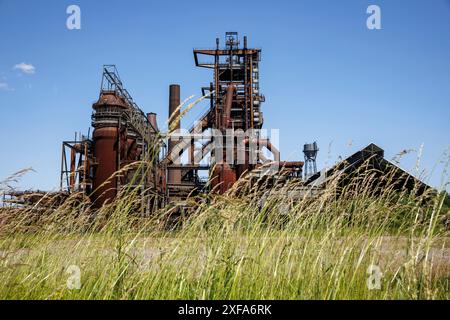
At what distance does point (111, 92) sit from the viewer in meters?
19.8

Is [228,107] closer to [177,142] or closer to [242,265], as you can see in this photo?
[177,142]

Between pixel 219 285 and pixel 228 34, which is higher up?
pixel 228 34

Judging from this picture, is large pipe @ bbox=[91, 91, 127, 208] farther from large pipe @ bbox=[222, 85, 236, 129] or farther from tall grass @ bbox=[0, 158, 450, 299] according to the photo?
tall grass @ bbox=[0, 158, 450, 299]

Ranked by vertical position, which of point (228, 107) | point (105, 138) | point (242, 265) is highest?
point (228, 107)

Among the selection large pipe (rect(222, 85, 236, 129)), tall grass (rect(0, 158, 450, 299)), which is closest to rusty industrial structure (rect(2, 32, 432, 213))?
large pipe (rect(222, 85, 236, 129))

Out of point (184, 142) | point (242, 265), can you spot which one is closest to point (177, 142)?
point (184, 142)

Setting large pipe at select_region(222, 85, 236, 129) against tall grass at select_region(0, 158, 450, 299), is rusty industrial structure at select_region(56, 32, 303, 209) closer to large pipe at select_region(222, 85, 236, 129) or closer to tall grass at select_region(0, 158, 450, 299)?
large pipe at select_region(222, 85, 236, 129)

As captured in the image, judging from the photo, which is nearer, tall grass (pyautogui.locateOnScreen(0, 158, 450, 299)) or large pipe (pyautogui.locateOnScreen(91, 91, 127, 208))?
tall grass (pyautogui.locateOnScreen(0, 158, 450, 299))

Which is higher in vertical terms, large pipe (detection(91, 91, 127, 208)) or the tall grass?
large pipe (detection(91, 91, 127, 208))
